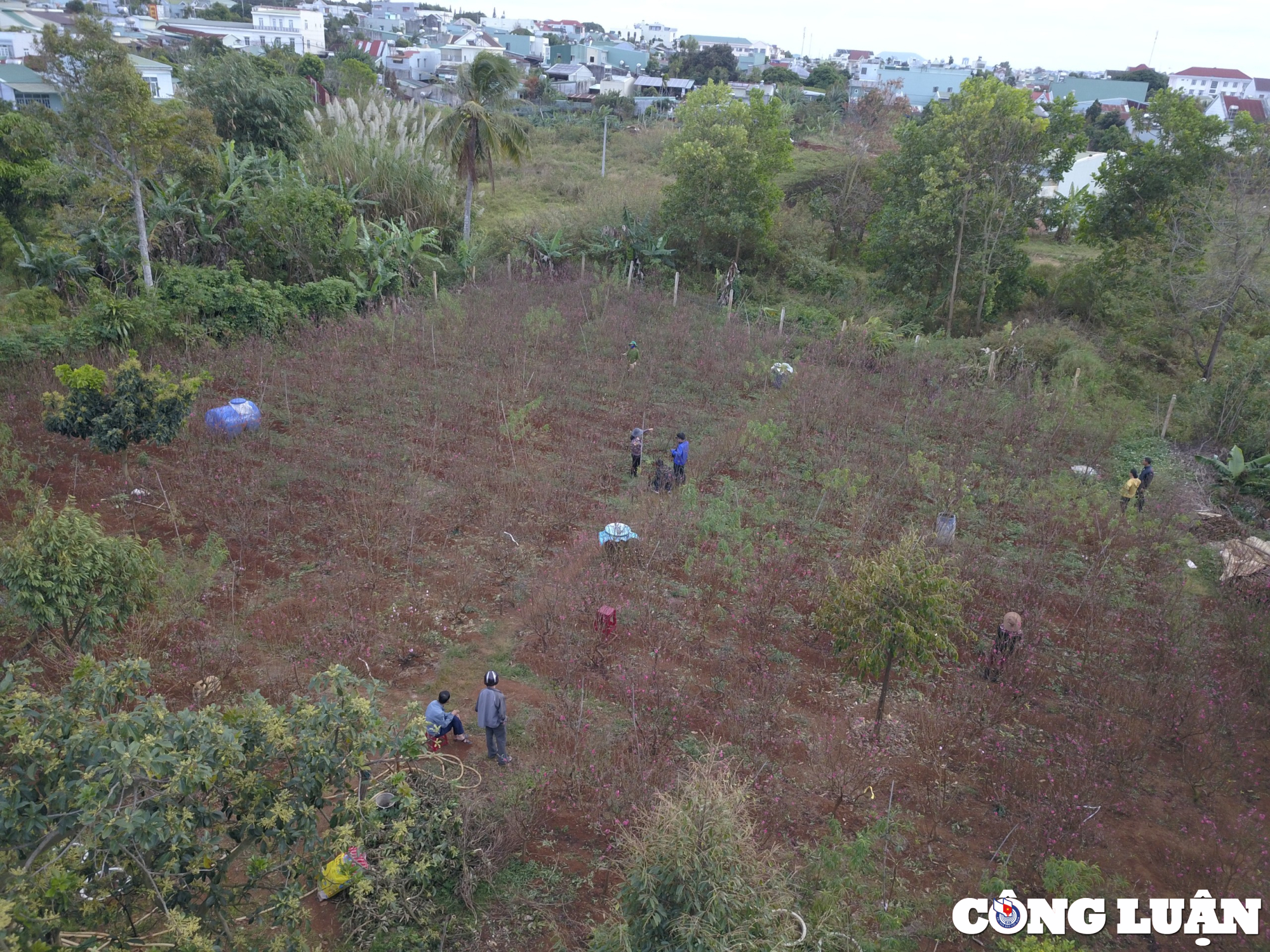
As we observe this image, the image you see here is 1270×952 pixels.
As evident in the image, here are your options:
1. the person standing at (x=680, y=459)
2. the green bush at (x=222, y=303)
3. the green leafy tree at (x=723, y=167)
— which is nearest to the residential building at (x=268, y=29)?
the green leafy tree at (x=723, y=167)

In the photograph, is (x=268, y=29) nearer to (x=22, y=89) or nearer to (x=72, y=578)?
(x=22, y=89)

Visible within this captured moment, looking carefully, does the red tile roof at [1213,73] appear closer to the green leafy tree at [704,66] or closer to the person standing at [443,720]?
the green leafy tree at [704,66]

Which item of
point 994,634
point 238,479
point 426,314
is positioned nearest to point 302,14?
point 426,314

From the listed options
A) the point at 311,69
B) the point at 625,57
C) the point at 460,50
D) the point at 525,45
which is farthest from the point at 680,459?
the point at 525,45

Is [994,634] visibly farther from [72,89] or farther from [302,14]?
[302,14]

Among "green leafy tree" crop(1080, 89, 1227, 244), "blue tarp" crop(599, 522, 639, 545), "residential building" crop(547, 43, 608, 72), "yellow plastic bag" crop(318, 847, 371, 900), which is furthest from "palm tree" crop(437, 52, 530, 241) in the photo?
"residential building" crop(547, 43, 608, 72)
